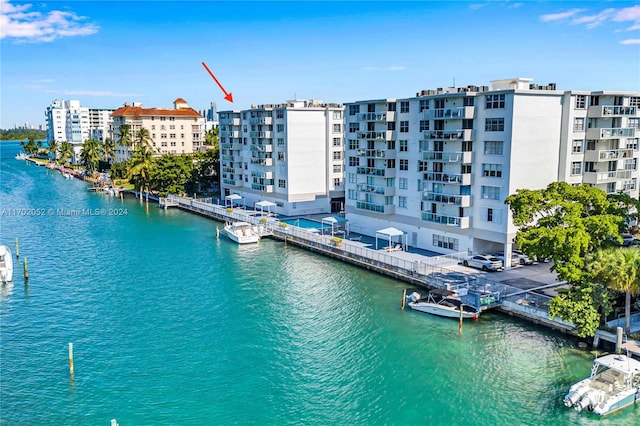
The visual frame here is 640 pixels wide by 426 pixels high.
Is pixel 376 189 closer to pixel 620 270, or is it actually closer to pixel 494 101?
pixel 494 101

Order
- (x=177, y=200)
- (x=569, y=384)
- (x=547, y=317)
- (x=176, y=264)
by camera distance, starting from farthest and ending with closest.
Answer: (x=177, y=200)
(x=176, y=264)
(x=547, y=317)
(x=569, y=384)

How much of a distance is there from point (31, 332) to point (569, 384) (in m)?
39.9

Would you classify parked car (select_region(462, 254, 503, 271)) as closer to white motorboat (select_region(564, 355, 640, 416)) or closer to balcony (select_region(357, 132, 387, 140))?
balcony (select_region(357, 132, 387, 140))

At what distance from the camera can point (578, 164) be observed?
186ft

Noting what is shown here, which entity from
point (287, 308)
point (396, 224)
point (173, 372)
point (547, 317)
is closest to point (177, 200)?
point (396, 224)

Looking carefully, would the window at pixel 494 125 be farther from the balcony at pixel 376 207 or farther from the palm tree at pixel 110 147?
the palm tree at pixel 110 147

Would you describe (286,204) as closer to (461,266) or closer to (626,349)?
(461,266)

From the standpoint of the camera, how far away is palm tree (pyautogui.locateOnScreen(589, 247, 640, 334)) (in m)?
35.0

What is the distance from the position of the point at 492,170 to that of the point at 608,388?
2682 centimetres

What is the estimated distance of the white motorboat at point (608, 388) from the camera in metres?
30.8

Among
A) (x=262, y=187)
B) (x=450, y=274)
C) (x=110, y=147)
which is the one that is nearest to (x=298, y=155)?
(x=262, y=187)

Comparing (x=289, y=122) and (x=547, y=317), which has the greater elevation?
(x=289, y=122)

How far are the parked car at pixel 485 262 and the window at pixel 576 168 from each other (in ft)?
42.7

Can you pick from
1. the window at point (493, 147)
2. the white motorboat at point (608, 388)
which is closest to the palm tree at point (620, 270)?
Answer: the white motorboat at point (608, 388)
